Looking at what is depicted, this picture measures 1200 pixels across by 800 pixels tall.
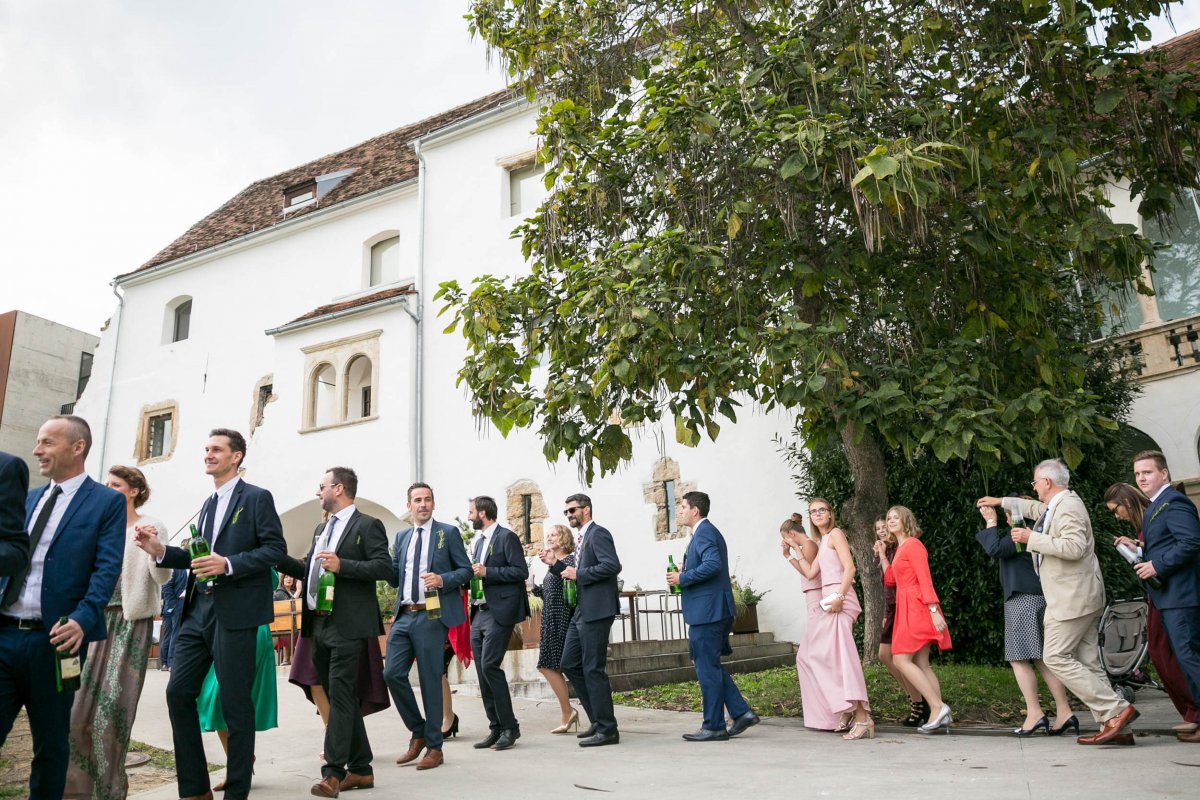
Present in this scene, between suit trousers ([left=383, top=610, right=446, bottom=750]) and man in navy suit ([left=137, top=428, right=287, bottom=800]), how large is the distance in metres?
1.43

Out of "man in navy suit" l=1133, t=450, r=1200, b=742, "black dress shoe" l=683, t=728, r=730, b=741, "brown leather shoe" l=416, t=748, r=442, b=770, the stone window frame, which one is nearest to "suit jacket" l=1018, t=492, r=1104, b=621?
"man in navy suit" l=1133, t=450, r=1200, b=742

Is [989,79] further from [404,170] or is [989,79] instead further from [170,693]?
[404,170]

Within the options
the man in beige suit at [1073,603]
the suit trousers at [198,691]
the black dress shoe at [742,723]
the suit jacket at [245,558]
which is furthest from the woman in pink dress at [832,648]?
the suit trousers at [198,691]

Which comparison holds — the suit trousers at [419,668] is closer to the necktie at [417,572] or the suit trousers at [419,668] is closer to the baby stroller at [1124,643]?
the necktie at [417,572]

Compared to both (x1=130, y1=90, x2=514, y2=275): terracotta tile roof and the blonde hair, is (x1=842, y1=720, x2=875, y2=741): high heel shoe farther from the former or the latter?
(x1=130, y1=90, x2=514, y2=275): terracotta tile roof

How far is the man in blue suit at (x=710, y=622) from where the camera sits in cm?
710

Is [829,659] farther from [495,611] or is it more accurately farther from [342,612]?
[342,612]

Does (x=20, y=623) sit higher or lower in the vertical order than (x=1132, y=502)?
lower

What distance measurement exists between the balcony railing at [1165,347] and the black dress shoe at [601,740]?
1032 cm

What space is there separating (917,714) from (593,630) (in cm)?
278

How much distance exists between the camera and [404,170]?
21547 mm

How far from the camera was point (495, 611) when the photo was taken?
7.25 metres

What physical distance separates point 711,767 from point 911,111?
5.36 meters

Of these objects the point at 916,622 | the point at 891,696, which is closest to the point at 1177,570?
the point at 916,622
